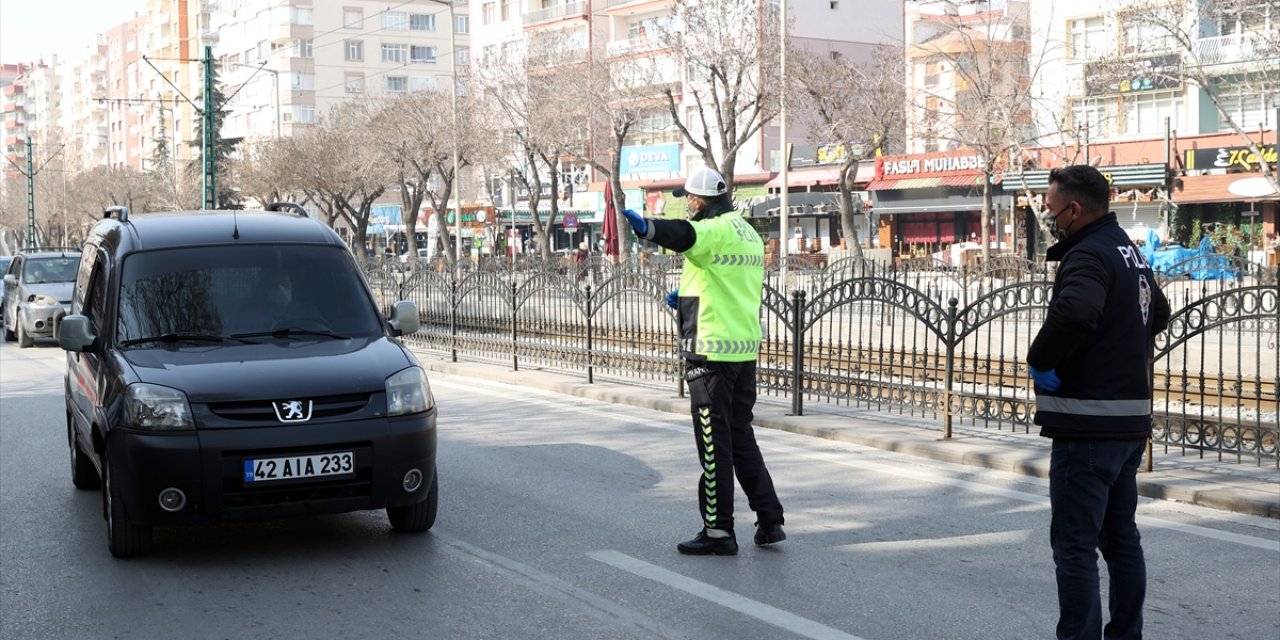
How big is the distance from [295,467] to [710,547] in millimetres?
2076

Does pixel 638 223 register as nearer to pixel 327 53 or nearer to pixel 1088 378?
pixel 1088 378

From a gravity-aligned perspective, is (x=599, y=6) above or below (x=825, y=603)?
above

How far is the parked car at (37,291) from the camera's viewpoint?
23531mm

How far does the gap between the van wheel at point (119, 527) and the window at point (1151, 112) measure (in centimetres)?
4153

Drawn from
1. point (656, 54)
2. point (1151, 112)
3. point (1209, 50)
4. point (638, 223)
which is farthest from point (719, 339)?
point (656, 54)

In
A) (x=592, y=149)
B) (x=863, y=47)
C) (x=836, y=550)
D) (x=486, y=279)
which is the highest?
(x=863, y=47)

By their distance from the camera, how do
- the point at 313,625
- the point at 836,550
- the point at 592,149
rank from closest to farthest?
the point at 313,625
the point at 836,550
the point at 592,149

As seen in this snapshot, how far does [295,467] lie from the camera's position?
6.45m

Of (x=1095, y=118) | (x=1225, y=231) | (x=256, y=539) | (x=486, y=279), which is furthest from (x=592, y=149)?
(x=256, y=539)

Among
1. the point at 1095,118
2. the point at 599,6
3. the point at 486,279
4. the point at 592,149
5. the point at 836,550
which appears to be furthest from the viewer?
the point at 599,6

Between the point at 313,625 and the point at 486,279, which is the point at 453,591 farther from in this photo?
the point at 486,279

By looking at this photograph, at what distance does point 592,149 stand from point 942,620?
4377 centimetres

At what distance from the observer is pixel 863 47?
6356 cm

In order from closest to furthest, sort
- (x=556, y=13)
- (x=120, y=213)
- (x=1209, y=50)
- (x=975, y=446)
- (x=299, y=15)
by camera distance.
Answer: (x=120, y=213), (x=975, y=446), (x=1209, y=50), (x=556, y=13), (x=299, y=15)
